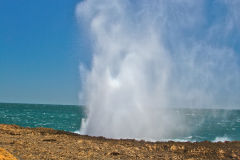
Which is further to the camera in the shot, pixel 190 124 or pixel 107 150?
pixel 190 124

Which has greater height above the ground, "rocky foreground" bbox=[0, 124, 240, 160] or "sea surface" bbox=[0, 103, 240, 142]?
"sea surface" bbox=[0, 103, 240, 142]

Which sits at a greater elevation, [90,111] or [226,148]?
[90,111]

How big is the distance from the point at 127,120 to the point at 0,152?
23.8m

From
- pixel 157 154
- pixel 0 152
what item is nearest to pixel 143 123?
pixel 157 154

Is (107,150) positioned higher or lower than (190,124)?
lower

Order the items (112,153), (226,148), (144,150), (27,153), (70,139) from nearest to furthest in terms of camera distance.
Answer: (27,153)
(112,153)
(144,150)
(226,148)
(70,139)

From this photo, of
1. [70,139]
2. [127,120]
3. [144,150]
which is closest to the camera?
[144,150]

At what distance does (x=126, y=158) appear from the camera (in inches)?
472

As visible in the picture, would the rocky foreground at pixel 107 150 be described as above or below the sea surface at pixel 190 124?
below

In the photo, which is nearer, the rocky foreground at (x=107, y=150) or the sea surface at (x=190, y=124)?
the rocky foreground at (x=107, y=150)

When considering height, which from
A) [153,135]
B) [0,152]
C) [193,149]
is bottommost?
[0,152]

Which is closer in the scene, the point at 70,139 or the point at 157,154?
the point at 157,154

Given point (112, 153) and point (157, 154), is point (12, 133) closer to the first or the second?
point (112, 153)

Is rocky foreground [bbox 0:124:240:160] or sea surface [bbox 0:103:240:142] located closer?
rocky foreground [bbox 0:124:240:160]
